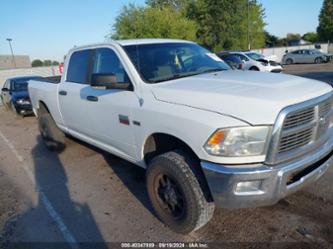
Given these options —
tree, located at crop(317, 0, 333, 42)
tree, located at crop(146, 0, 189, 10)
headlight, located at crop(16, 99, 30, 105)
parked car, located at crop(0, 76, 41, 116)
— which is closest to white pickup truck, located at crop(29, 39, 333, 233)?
parked car, located at crop(0, 76, 41, 116)

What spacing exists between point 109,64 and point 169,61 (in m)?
0.80

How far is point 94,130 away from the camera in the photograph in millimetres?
4172

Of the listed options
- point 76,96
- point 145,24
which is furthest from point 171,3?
point 76,96

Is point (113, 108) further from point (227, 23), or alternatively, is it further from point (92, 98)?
point (227, 23)

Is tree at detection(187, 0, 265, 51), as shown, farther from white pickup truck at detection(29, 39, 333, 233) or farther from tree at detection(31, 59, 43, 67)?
tree at detection(31, 59, 43, 67)

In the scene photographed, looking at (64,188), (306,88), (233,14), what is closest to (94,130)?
(64,188)

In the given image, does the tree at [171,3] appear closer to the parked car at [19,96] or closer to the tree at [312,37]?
the tree at [312,37]

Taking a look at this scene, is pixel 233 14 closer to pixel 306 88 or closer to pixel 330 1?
pixel 330 1

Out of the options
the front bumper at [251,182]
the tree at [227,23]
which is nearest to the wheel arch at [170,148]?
the front bumper at [251,182]

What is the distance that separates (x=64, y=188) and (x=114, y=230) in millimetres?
1501

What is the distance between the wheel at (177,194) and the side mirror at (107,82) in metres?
0.96

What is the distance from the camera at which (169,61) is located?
3.71 m

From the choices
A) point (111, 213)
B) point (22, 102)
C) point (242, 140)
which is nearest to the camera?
point (242, 140)

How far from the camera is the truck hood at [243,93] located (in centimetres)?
236
